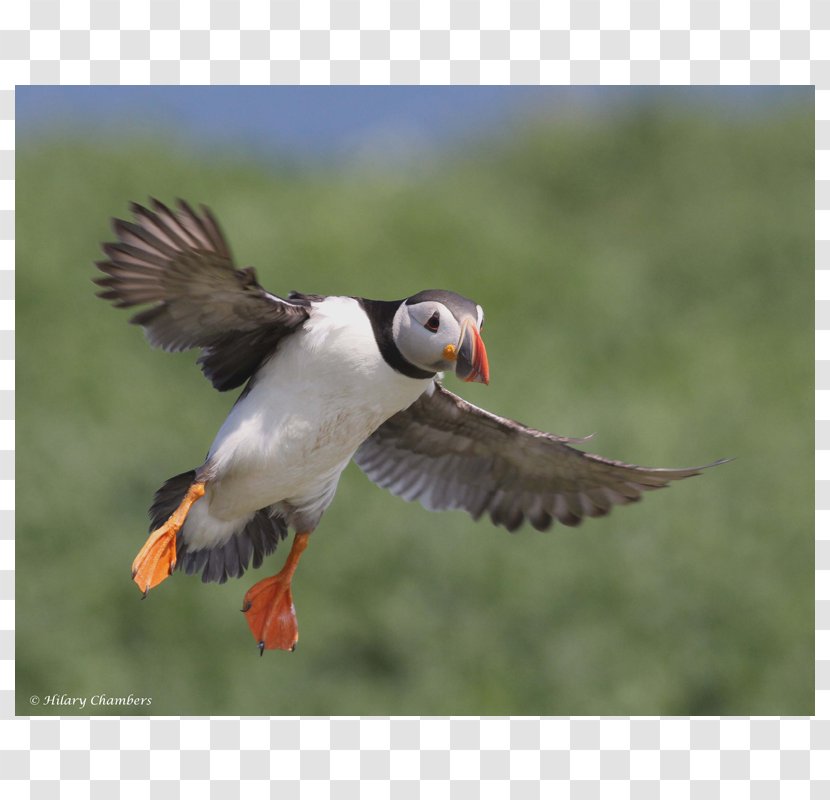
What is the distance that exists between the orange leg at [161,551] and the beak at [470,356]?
1391 mm

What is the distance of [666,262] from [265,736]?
67.8ft

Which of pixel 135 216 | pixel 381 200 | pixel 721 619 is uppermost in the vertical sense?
pixel 135 216

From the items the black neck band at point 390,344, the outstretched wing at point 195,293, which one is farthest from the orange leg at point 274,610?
the black neck band at point 390,344

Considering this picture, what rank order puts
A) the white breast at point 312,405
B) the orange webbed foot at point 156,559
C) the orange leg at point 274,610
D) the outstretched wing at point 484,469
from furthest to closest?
the outstretched wing at point 484,469
the orange leg at point 274,610
the white breast at point 312,405
the orange webbed foot at point 156,559

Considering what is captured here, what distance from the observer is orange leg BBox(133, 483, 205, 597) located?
546 cm

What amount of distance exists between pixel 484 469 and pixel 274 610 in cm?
149

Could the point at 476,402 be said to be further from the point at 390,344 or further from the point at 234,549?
the point at 390,344

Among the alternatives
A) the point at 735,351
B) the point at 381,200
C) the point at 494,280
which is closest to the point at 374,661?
the point at 494,280

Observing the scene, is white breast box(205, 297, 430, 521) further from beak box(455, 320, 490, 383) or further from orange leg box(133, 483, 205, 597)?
beak box(455, 320, 490, 383)

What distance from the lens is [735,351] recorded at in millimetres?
28344

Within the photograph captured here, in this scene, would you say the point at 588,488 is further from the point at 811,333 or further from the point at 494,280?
the point at 811,333

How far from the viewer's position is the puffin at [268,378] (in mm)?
5277

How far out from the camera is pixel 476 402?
1989 cm

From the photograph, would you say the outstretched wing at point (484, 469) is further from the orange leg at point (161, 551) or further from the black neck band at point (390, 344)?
the orange leg at point (161, 551)
